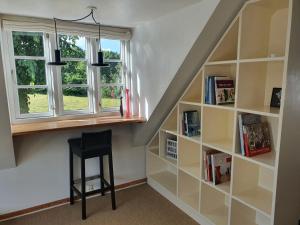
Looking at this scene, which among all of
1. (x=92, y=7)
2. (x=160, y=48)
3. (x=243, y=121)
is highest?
(x=92, y=7)

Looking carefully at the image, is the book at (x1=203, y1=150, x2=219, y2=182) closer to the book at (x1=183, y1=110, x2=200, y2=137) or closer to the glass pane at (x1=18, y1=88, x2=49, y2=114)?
the book at (x1=183, y1=110, x2=200, y2=137)

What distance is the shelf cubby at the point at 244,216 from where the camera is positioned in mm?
1892

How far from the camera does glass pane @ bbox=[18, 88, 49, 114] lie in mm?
2402

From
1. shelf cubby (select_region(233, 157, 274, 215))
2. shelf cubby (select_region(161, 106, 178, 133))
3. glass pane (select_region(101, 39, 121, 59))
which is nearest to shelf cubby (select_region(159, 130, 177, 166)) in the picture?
shelf cubby (select_region(161, 106, 178, 133))

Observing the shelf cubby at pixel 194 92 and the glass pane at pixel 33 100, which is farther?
the glass pane at pixel 33 100

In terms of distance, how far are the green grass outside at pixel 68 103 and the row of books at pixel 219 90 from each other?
1.31 meters

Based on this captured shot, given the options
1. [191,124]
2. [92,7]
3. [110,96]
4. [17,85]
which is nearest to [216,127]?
[191,124]

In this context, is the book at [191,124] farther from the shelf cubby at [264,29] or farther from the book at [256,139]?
the shelf cubby at [264,29]

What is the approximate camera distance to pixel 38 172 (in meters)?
2.42

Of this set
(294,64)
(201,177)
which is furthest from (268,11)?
(201,177)

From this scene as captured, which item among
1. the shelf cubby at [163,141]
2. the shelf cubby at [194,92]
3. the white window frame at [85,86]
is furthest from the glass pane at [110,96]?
the shelf cubby at [194,92]

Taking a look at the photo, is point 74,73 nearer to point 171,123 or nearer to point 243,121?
point 171,123

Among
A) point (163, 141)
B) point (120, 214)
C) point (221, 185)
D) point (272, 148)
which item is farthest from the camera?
point (163, 141)

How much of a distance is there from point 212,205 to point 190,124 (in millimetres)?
816
